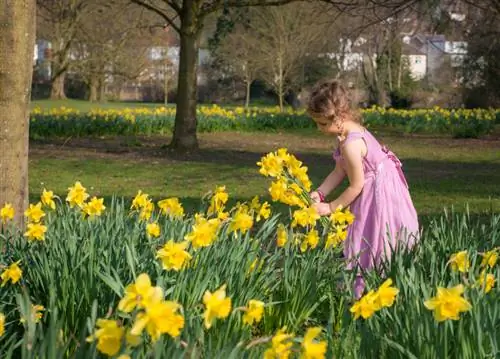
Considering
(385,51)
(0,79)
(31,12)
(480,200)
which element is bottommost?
(480,200)

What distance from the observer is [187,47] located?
540 inches

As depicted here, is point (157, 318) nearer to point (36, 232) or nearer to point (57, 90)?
point (36, 232)

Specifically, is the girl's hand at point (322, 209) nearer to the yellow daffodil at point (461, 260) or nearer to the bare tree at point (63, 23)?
the yellow daffodil at point (461, 260)

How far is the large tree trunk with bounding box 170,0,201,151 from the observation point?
13.7 m

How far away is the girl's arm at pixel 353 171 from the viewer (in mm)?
4250

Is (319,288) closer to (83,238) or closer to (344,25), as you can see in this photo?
(83,238)

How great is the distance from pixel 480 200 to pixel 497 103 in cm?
2208

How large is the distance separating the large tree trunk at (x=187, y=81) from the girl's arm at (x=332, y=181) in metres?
9.56

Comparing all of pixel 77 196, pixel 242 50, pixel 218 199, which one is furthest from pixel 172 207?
pixel 242 50

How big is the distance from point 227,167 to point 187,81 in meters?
2.45

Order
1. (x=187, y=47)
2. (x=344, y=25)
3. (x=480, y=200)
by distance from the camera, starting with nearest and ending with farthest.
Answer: (x=480, y=200) → (x=187, y=47) → (x=344, y=25)

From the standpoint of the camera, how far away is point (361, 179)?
4266 mm

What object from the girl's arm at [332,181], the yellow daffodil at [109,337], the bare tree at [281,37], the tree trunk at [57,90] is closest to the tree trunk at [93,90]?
the tree trunk at [57,90]

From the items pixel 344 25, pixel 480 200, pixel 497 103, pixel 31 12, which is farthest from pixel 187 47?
pixel 497 103
